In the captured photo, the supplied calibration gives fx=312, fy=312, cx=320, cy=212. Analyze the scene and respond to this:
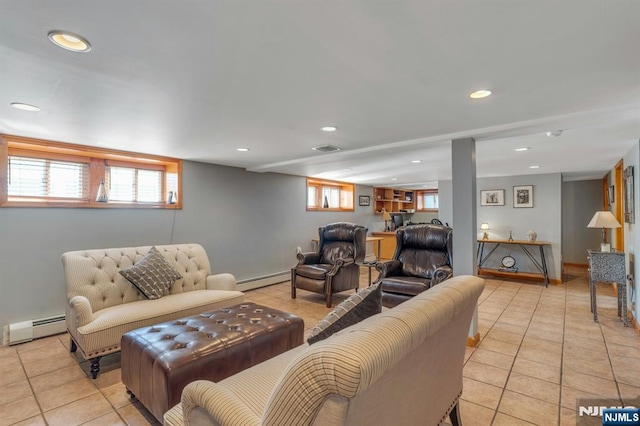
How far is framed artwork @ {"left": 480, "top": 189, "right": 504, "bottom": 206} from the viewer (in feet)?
20.9

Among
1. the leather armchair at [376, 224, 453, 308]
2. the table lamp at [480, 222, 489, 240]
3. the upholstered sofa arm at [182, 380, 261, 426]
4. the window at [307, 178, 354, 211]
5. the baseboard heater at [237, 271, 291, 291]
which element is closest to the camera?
the upholstered sofa arm at [182, 380, 261, 426]

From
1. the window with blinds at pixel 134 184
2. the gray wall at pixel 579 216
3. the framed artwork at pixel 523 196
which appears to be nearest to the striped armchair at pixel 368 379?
the window with blinds at pixel 134 184

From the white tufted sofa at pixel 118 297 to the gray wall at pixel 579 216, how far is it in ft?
25.3

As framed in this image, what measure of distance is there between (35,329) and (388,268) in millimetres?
3932

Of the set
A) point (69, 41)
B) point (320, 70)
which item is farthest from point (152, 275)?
point (320, 70)

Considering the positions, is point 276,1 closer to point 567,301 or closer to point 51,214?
point 51,214

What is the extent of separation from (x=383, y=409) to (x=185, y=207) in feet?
13.7

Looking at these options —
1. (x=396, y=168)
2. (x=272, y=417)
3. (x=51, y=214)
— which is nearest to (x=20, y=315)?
(x=51, y=214)

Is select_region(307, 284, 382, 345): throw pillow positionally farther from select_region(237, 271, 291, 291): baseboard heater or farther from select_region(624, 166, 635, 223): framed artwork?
select_region(237, 271, 291, 291): baseboard heater

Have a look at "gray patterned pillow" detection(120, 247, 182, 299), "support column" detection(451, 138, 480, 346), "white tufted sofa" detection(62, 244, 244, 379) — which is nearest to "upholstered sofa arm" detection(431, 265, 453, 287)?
"support column" detection(451, 138, 480, 346)

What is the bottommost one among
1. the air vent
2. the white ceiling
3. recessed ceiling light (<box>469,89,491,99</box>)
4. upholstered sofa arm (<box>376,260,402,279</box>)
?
upholstered sofa arm (<box>376,260,402,279</box>)

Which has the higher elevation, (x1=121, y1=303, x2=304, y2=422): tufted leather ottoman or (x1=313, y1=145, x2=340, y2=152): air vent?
(x1=313, y1=145, x2=340, y2=152): air vent

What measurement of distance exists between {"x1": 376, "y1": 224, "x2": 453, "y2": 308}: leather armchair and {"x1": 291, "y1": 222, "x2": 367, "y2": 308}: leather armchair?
24.6 inches

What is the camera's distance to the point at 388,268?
400 cm
